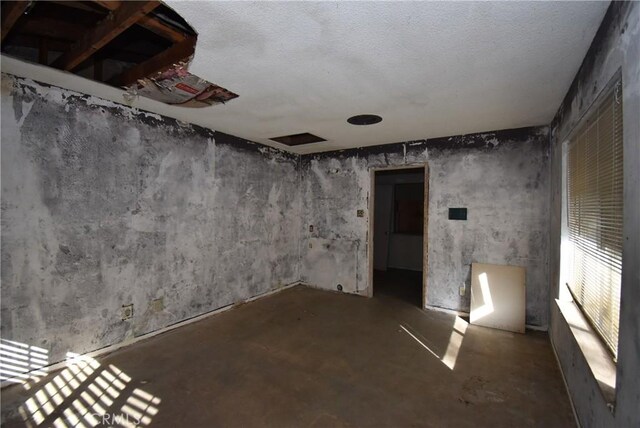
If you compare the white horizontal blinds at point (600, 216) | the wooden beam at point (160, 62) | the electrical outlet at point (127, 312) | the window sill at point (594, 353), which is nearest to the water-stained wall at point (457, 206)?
the white horizontal blinds at point (600, 216)

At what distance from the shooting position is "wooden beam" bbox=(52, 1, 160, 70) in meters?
1.39

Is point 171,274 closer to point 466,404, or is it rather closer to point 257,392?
point 257,392

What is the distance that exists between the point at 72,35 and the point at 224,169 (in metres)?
1.92

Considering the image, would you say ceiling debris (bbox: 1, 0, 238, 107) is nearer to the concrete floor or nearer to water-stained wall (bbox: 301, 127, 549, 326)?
the concrete floor

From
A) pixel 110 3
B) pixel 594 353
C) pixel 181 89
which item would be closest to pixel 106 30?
pixel 110 3

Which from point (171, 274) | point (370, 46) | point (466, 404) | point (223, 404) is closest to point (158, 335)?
point (171, 274)

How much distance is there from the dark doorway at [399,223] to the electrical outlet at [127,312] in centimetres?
451

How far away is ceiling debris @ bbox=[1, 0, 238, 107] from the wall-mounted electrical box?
295cm

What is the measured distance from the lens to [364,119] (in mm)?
3000

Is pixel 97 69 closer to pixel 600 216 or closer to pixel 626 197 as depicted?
pixel 626 197

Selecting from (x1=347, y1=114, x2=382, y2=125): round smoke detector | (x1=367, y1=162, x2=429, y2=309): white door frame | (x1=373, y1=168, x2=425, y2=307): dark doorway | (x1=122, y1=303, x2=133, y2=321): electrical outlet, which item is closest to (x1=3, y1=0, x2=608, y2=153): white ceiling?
(x1=347, y1=114, x2=382, y2=125): round smoke detector

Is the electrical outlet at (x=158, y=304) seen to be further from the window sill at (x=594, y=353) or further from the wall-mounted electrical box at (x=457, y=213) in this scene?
the wall-mounted electrical box at (x=457, y=213)

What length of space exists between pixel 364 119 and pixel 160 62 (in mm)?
1885

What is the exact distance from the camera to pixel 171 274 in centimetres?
313
